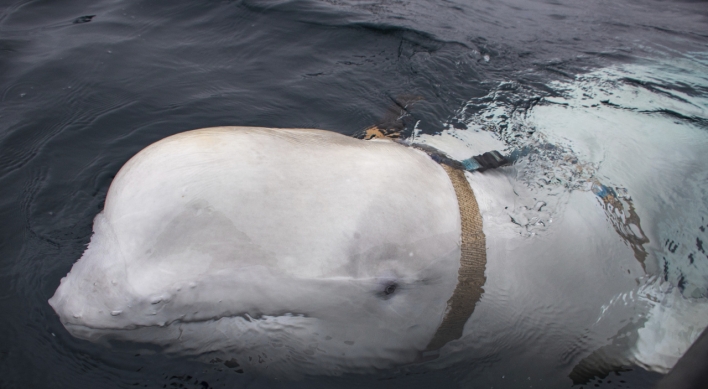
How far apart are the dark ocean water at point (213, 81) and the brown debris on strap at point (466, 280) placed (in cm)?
32

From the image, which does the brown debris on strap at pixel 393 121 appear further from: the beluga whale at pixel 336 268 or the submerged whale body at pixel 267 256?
the submerged whale body at pixel 267 256

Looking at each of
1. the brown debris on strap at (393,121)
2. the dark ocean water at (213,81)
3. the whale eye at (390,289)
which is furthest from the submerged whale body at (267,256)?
the brown debris on strap at (393,121)

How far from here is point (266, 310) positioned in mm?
2111

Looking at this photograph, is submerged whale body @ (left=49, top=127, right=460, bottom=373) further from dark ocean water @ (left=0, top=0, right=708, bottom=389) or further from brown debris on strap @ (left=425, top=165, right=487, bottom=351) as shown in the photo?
dark ocean water @ (left=0, top=0, right=708, bottom=389)

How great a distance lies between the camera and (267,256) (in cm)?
204

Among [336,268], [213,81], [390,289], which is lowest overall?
[213,81]

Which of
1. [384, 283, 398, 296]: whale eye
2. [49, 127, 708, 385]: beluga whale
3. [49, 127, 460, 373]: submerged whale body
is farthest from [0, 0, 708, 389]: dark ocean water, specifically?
[384, 283, 398, 296]: whale eye

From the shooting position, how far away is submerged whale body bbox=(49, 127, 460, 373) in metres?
2.00

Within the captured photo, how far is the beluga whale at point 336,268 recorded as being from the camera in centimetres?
202

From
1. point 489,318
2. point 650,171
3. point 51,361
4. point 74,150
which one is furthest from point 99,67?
point 650,171

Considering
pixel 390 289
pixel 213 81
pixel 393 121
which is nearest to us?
pixel 390 289

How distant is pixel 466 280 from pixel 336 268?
67 cm

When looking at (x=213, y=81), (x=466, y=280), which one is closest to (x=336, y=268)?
(x=466, y=280)

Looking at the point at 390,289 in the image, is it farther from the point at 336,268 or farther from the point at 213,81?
the point at 213,81
